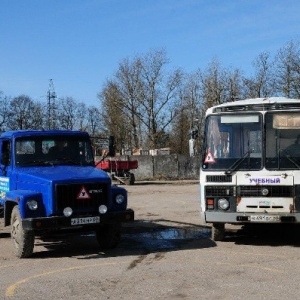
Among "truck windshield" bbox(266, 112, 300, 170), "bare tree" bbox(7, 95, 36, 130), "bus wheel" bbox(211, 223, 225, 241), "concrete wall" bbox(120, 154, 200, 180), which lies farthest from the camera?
"bare tree" bbox(7, 95, 36, 130)

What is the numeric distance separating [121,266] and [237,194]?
282cm

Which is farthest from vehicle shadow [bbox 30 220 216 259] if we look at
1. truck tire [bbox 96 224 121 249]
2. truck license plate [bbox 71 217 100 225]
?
truck license plate [bbox 71 217 100 225]

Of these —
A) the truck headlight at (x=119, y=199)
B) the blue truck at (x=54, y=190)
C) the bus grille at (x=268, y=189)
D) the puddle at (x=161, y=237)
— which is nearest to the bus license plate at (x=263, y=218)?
the bus grille at (x=268, y=189)

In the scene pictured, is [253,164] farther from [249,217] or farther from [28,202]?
[28,202]

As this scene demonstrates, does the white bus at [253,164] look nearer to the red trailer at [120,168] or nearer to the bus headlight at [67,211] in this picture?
the bus headlight at [67,211]

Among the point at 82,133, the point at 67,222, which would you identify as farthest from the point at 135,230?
the point at 67,222

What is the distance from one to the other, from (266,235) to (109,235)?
3.88 meters

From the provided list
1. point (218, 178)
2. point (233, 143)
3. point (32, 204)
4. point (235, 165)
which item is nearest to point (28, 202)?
point (32, 204)

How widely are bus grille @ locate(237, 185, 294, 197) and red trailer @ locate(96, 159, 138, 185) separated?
75.9 ft

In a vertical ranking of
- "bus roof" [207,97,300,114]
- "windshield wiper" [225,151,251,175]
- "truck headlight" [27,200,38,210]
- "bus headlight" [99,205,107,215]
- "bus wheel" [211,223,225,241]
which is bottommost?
"bus wheel" [211,223,225,241]

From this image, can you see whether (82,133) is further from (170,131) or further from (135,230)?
(170,131)

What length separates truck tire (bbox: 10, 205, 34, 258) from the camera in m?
9.05

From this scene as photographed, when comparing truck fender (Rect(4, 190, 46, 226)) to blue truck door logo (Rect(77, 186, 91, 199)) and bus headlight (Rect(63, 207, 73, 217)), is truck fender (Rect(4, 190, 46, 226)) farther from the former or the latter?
blue truck door logo (Rect(77, 186, 91, 199))

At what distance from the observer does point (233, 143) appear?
33.2ft
